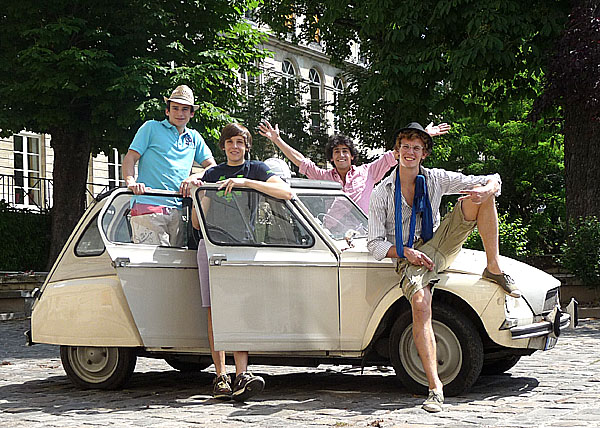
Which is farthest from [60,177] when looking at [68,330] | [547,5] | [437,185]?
[437,185]

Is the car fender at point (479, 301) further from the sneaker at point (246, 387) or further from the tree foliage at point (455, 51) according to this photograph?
the tree foliage at point (455, 51)

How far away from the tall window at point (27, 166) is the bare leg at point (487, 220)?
86.5 ft

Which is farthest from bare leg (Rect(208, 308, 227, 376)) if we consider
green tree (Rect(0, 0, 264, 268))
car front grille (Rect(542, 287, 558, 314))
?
green tree (Rect(0, 0, 264, 268))

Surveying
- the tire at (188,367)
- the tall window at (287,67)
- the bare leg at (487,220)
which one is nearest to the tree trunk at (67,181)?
the tire at (188,367)

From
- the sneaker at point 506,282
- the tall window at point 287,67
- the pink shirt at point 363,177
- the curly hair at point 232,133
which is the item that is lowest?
the sneaker at point 506,282

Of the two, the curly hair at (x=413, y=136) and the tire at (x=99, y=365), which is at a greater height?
the curly hair at (x=413, y=136)

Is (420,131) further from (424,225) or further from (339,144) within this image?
(339,144)

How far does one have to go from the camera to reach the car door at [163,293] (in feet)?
25.0

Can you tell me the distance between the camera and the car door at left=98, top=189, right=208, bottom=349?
7621 millimetres

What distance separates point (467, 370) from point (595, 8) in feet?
32.8

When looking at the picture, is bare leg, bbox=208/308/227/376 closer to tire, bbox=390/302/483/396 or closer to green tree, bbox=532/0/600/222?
tire, bbox=390/302/483/396

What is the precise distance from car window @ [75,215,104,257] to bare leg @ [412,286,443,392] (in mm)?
2667

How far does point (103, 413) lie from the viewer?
22.6 ft

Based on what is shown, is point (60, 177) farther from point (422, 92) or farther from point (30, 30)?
point (422, 92)
